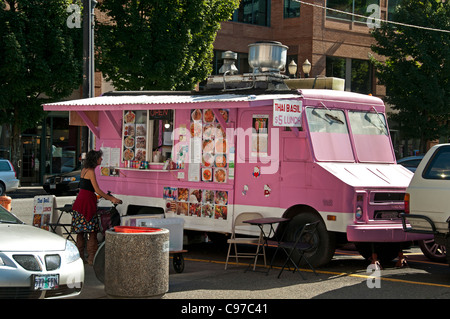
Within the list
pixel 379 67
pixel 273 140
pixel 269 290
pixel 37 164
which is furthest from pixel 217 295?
pixel 379 67

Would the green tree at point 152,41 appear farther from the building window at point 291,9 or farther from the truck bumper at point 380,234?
the truck bumper at point 380,234

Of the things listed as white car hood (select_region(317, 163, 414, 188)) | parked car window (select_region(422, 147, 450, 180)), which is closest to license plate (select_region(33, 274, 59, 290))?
white car hood (select_region(317, 163, 414, 188))

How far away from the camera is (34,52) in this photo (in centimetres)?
2562

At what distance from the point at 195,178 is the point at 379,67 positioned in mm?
23837

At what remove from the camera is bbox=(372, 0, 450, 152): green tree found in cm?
3222

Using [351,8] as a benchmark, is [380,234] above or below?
below

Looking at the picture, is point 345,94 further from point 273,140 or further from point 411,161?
point 411,161

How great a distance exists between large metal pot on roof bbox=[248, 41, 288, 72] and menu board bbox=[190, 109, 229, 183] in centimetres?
120

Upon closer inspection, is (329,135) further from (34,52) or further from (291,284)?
(34,52)

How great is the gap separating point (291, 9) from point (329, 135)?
2732 cm

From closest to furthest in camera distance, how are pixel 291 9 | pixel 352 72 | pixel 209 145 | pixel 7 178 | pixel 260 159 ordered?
pixel 260 159, pixel 209 145, pixel 7 178, pixel 291 9, pixel 352 72

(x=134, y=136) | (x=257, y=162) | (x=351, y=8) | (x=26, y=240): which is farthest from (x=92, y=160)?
(x=351, y=8)

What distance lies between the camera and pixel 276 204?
1104 centimetres

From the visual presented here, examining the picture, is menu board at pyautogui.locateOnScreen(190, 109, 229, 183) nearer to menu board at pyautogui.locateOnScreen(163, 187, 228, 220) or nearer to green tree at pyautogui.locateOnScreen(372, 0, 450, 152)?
menu board at pyautogui.locateOnScreen(163, 187, 228, 220)
